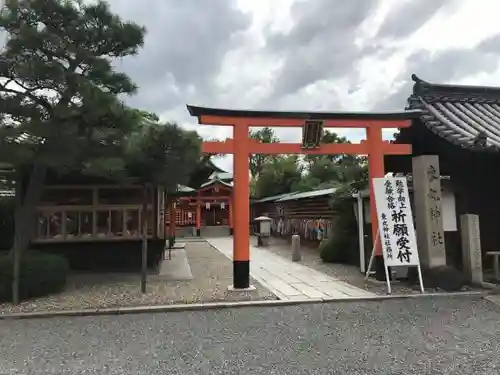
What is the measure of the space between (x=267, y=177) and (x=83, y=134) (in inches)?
1243

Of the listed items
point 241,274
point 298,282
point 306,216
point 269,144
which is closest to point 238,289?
point 241,274

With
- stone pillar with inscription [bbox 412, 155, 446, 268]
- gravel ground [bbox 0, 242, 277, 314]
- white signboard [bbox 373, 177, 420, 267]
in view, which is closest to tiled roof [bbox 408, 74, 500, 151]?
stone pillar with inscription [bbox 412, 155, 446, 268]

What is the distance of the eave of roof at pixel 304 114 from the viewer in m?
8.26

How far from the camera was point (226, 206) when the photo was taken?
33.0 meters

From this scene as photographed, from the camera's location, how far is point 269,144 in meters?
8.90

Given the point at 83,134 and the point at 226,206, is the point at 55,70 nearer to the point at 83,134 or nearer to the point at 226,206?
the point at 83,134

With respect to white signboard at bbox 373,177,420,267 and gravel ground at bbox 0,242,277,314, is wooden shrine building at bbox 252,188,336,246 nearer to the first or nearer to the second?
white signboard at bbox 373,177,420,267

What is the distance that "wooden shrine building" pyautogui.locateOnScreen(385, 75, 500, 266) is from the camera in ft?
31.5

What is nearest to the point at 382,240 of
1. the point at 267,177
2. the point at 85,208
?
the point at 85,208

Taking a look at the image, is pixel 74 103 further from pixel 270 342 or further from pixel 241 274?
pixel 270 342

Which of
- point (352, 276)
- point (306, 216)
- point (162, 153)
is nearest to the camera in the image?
point (162, 153)

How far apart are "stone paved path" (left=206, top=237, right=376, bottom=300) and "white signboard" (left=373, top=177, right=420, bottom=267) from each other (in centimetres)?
99

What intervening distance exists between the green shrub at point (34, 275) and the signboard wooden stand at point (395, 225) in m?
6.50

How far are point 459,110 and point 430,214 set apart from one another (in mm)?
3640
